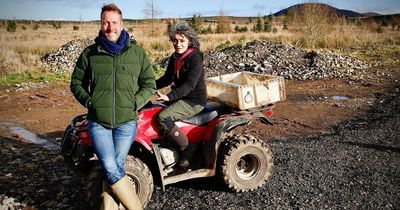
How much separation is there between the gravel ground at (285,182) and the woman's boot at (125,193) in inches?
36.5

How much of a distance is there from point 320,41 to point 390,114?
54.4 feet

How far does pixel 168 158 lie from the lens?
4324 millimetres

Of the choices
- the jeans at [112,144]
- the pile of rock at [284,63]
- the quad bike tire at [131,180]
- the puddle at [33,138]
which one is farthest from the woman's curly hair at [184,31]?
the pile of rock at [284,63]

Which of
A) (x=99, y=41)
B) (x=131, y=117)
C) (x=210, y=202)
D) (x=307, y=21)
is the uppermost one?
(x=307, y=21)

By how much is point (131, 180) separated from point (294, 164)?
2673 millimetres

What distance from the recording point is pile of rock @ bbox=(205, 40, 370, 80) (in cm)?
1462

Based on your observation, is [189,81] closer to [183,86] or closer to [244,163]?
[183,86]

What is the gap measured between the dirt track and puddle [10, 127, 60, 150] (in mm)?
163

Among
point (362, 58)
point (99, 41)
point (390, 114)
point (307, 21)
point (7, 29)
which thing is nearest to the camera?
point (99, 41)

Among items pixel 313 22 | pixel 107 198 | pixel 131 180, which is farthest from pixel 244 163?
pixel 313 22

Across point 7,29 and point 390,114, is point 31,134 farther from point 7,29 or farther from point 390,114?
point 7,29

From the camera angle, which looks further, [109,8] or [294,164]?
[294,164]

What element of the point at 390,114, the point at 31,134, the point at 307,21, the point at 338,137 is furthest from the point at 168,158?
the point at 307,21

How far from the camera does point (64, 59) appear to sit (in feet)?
60.4
